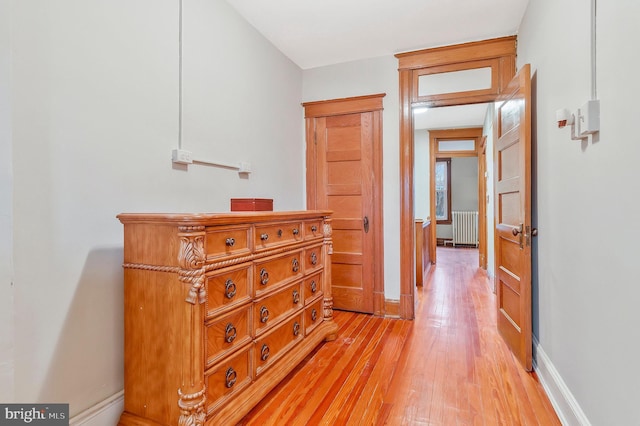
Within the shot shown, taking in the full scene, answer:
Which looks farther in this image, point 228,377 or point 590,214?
point 228,377

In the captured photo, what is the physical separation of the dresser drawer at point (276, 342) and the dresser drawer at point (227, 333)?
14 centimetres

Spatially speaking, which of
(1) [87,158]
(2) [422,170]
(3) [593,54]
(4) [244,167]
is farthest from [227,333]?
(2) [422,170]

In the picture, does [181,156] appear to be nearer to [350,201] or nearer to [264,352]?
[264,352]

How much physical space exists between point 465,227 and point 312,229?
728 cm

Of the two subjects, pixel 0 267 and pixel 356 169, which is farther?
pixel 356 169

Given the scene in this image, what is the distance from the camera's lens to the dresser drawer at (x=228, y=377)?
4.94 ft

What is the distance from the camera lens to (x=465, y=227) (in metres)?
8.63

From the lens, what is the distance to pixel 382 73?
3.32 m

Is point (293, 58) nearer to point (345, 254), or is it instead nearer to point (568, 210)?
point (345, 254)

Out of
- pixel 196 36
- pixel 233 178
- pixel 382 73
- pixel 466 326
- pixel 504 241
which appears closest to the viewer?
pixel 196 36

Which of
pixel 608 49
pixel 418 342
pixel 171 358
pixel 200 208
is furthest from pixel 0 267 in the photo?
pixel 418 342

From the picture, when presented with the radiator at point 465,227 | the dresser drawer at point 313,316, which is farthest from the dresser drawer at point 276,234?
the radiator at point 465,227

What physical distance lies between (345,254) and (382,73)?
6.16 ft

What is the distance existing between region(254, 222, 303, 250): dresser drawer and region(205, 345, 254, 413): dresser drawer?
0.56m
